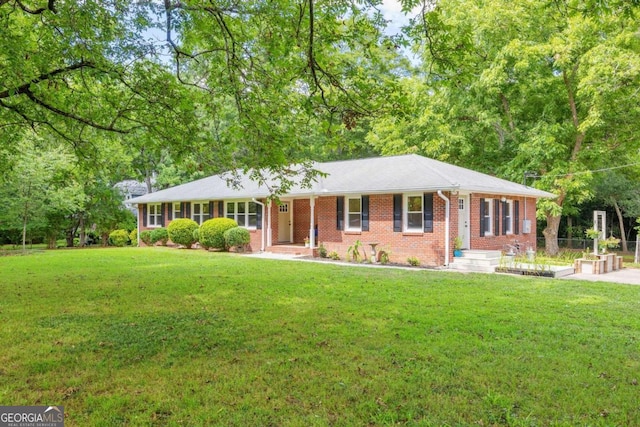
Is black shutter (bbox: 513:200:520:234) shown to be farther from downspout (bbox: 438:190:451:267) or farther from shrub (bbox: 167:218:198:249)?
shrub (bbox: 167:218:198:249)

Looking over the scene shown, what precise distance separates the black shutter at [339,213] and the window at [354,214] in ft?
0.78

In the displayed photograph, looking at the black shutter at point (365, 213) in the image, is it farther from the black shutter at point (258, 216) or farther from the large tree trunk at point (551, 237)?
the large tree trunk at point (551, 237)

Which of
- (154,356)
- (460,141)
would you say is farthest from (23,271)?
(460,141)

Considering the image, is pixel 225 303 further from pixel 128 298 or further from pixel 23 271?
pixel 23 271

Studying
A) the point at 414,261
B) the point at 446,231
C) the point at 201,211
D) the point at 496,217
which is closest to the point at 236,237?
the point at 201,211

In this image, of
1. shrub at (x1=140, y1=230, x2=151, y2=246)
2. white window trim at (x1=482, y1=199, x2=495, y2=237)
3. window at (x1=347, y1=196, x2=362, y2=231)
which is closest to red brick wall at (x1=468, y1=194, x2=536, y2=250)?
white window trim at (x1=482, y1=199, x2=495, y2=237)

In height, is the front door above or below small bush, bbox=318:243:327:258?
above

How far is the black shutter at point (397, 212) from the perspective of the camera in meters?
14.9

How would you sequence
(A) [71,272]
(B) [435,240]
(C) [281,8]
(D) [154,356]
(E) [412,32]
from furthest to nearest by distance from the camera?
(B) [435,240] < (A) [71,272] < (C) [281,8] < (E) [412,32] < (D) [154,356]

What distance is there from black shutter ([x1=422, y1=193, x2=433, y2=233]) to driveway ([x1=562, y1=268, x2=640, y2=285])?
4130mm

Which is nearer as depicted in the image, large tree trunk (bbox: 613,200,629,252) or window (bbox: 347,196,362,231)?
window (bbox: 347,196,362,231)

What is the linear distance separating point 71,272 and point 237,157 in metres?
7.13

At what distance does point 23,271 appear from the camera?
1187 centimetres

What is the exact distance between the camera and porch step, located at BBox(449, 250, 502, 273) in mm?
13225
